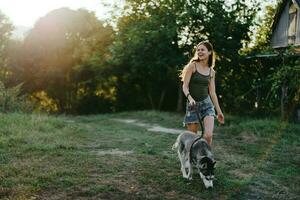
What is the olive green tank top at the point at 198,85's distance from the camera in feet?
26.3

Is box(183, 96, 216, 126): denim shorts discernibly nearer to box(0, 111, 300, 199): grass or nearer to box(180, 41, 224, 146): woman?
box(180, 41, 224, 146): woman

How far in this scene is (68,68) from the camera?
123 feet

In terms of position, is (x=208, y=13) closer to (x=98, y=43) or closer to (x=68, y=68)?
(x=98, y=43)

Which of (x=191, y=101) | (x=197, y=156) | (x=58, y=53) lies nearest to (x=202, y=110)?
(x=191, y=101)

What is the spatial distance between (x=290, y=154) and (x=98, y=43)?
24474mm

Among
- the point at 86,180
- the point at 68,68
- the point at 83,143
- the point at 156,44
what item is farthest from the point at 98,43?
the point at 86,180

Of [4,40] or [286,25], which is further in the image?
[4,40]

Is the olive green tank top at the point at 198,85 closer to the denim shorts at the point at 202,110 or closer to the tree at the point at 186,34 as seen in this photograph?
the denim shorts at the point at 202,110

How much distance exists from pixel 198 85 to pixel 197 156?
4.08ft

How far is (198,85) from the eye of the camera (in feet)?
26.4

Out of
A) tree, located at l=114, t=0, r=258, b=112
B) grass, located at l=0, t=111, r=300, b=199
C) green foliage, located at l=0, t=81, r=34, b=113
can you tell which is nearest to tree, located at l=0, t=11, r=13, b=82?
tree, located at l=114, t=0, r=258, b=112

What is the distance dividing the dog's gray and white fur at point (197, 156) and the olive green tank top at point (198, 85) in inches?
25.7

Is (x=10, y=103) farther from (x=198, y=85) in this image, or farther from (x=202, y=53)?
(x=202, y=53)

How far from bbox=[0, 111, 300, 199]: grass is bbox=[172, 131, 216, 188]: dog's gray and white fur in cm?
22
